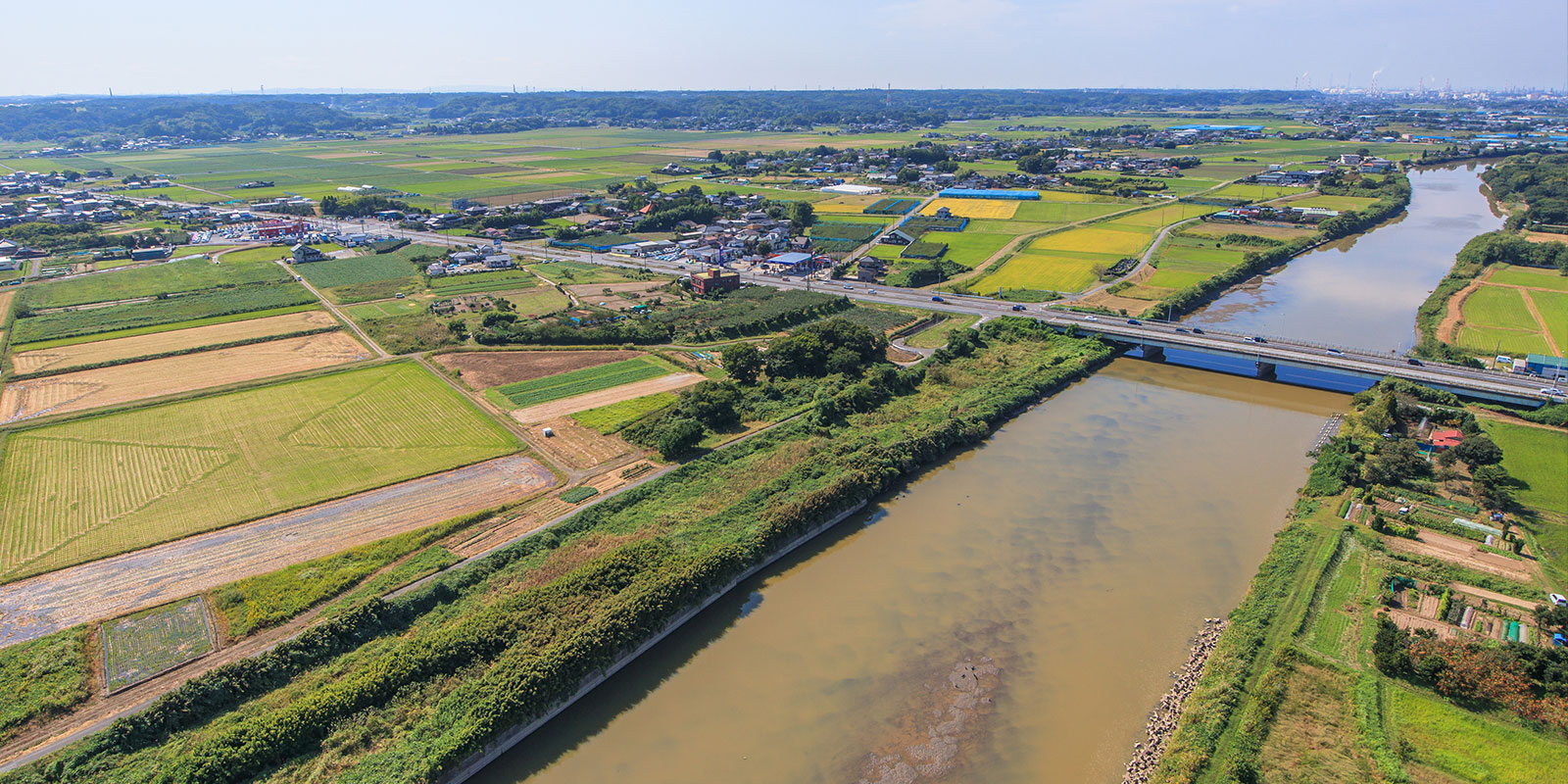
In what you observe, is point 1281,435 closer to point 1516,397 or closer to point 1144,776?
point 1516,397

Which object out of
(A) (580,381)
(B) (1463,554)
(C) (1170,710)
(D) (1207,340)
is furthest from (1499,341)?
(A) (580,381)

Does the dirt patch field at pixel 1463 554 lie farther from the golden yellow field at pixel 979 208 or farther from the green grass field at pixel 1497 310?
the golden yellow field at pixel 979 208

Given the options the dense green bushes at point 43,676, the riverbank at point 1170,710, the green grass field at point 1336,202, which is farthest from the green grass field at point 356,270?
the green grass field at point 1336,202

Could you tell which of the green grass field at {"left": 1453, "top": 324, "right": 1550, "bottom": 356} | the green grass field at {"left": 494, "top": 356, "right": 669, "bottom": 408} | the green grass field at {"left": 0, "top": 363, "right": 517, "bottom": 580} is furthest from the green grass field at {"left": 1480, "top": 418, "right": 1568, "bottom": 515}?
the green grass field at {"left": 0, "top": 363, "right": 517, "bottom": 580}

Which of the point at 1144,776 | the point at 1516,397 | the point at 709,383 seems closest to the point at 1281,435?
the point at 1516,397

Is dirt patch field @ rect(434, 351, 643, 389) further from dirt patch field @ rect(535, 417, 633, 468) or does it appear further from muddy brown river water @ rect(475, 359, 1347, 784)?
muddy brown river water @ rect(475, 359, 1347, 784)
